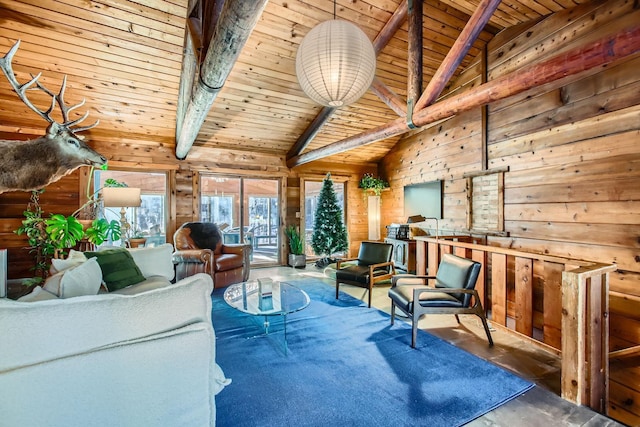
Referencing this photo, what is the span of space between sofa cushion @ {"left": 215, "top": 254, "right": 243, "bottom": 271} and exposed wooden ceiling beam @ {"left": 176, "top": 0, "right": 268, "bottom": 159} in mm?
2239

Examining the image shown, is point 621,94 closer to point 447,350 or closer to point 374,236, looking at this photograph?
point 447,350

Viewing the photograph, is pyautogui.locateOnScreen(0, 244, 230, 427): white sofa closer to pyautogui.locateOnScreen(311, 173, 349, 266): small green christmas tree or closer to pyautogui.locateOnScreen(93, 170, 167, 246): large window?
pyautogui.locateOnScreen(93, 170, 167, 246): large window

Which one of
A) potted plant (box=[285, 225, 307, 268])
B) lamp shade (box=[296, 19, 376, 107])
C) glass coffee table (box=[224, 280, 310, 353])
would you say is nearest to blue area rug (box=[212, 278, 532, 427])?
glass coffee table (box=[224, 280, 310, 353])

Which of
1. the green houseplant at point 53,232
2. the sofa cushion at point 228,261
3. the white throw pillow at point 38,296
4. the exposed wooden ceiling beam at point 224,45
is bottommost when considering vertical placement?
the sofa cushion at point 228,261

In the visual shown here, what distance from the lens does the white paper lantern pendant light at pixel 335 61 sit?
216cm

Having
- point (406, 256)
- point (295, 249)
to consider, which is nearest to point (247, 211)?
point (295, 249)

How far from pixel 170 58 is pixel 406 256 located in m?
4.86

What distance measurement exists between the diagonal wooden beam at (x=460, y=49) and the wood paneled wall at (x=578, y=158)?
4.41 feet

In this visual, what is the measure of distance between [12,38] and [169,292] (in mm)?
4065

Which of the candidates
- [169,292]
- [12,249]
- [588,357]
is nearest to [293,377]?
[169,292]

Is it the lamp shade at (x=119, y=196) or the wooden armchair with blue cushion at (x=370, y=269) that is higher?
the lamp shade at (x=119, y=196)

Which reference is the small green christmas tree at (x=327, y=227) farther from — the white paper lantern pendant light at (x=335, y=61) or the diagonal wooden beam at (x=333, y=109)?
the white paper lantern pendant light at (x=335, y=61)

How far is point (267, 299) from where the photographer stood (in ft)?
10.2

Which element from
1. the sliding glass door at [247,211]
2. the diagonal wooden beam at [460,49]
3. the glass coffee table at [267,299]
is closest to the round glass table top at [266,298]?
the glass coffee table at [267,299]
